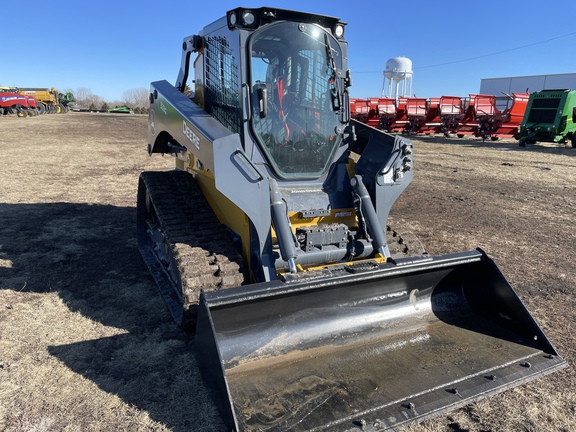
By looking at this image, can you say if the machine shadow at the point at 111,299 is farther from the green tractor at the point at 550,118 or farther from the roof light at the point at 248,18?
the green tractor at the point at 550,118

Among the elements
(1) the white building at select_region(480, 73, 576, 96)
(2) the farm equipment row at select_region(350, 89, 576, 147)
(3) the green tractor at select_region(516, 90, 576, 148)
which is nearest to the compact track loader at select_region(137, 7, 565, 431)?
(3) the green tractor at select_region(516, 90, 576, 148)

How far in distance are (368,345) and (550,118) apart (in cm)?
1880

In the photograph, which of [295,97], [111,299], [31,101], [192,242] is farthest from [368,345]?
[31,101]

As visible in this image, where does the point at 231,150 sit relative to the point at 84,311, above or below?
above

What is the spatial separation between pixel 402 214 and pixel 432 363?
484cm

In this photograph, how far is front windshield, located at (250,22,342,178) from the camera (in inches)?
151

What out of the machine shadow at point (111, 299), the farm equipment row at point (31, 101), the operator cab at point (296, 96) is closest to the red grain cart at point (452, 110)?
the machine shadow at point (111, 299)

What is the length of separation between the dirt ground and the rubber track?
1.47ft

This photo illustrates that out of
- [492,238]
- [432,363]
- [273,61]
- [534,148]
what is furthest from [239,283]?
[534,148]

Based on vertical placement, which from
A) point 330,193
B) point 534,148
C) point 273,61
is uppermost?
point 273,61

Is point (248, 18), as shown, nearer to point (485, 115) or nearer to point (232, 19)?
point (232, 19)

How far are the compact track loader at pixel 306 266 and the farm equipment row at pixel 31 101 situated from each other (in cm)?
3880

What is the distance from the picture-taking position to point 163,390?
2.96m

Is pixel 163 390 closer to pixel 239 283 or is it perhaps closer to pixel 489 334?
pixel 239 283
